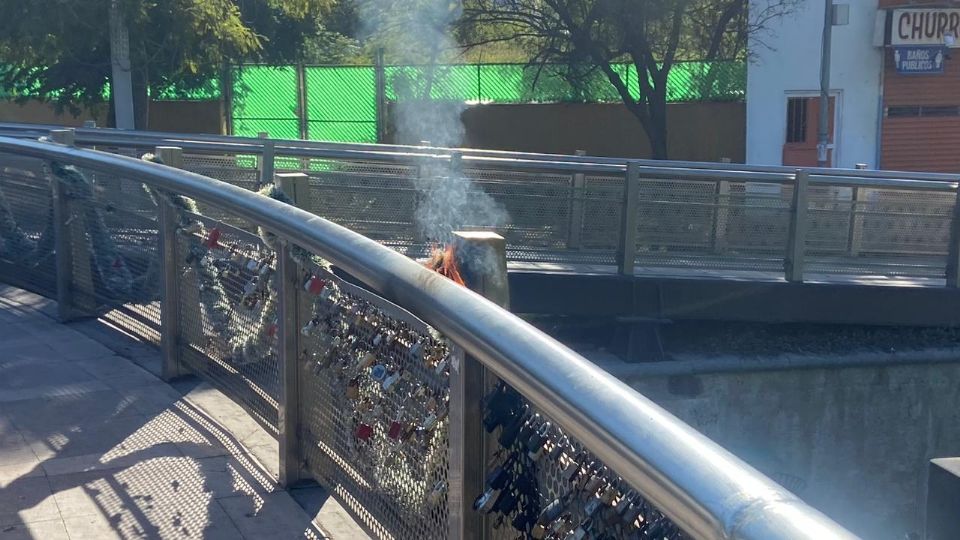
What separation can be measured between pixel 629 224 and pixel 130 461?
668cm

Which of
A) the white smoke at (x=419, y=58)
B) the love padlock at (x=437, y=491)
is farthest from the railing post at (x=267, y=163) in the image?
the white smoke at (x=419, y=58)

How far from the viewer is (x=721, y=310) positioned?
1050 cm

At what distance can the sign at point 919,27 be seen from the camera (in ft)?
69.4

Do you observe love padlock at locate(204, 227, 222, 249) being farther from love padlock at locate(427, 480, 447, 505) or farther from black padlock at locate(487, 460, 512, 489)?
black padlock at locate(487, 460, 512, 489)

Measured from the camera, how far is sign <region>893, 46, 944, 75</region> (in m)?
21.3

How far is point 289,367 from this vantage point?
4.20 metres

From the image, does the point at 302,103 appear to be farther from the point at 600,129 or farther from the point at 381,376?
the point at 381,376

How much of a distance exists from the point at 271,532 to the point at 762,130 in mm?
19275

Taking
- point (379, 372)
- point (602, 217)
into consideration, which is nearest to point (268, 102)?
point (602, 217)

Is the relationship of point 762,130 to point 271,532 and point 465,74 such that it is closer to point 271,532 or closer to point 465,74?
point 465,74

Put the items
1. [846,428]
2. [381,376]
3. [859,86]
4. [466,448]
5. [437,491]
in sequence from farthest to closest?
[859,86] → [846,428] → [381,376] → [437,491] → [466,448]

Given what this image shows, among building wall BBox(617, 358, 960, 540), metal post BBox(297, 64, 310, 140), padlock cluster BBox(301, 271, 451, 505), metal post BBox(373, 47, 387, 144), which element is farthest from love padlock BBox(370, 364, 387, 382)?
metal post BBox(297, 64, 310, 140)

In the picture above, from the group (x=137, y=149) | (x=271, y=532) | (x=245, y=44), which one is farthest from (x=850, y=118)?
(x=271, y=532)

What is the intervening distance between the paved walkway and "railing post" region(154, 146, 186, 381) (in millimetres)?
121
